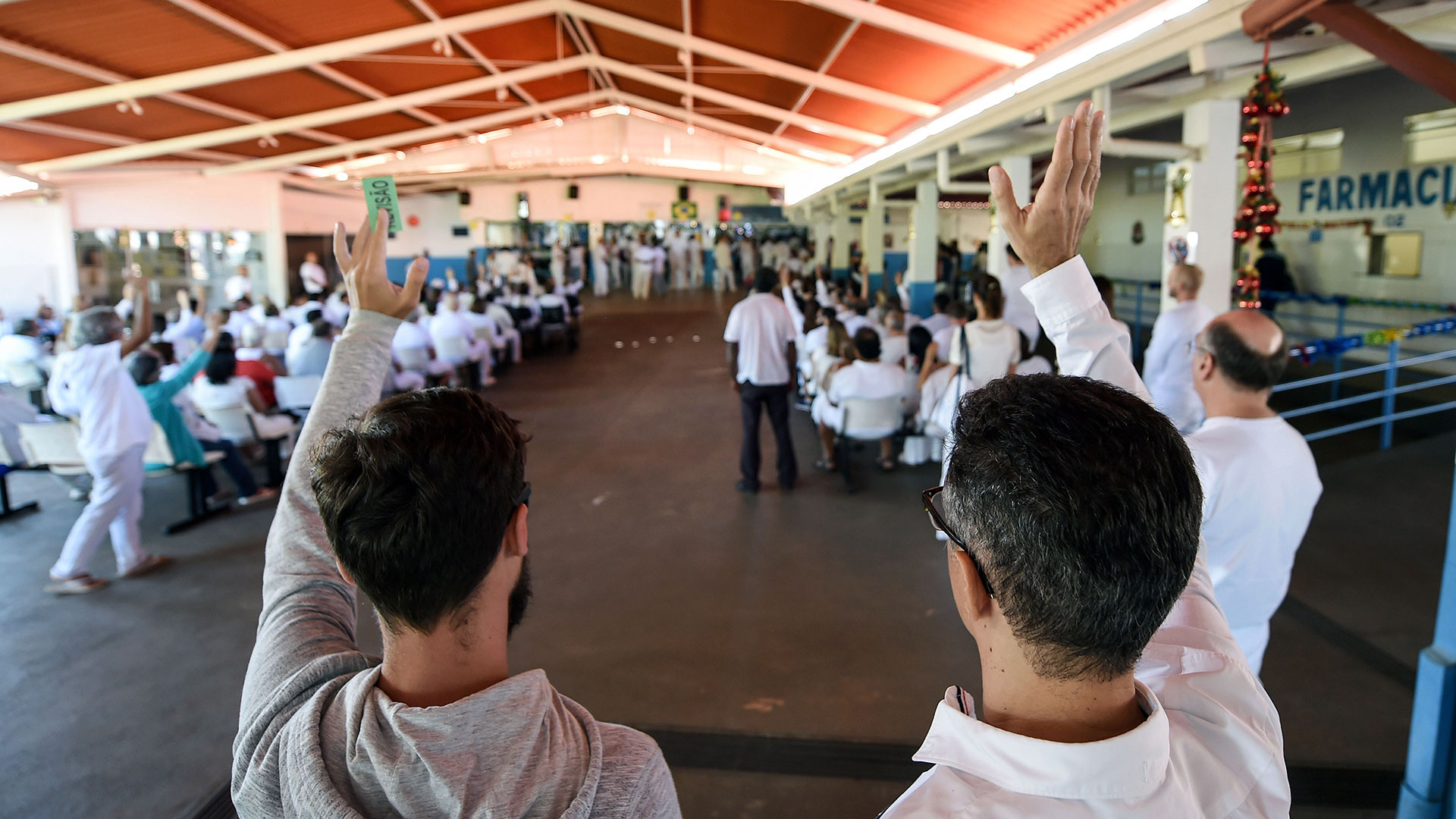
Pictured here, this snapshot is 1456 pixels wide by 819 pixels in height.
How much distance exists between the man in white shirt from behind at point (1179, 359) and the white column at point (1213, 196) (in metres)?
0.88

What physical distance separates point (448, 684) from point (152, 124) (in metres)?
13.2

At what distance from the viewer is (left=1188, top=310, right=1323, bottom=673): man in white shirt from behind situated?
206 cm

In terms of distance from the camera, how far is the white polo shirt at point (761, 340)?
18.0 feet

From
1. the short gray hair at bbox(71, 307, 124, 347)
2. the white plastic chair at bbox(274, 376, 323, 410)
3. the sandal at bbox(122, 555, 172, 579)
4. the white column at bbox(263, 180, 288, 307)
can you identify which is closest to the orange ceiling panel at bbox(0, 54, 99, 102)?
the white plastic chair at bbox(274, 376, 323, 410)

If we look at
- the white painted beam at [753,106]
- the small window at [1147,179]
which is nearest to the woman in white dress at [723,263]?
the white painted beam at [753,106]

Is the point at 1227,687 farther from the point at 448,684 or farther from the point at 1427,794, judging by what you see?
the point at 1427,794

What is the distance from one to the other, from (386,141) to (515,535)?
52.2 feet

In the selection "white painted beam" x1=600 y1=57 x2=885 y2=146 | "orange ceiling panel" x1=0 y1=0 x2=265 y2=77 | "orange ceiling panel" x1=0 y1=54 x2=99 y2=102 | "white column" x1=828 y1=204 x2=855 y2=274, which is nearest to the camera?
"orange ceiling panel" x1=0 y1=0 x2=265 y2=77

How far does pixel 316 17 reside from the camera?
829 cm

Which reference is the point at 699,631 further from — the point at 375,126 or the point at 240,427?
the point at 375,126

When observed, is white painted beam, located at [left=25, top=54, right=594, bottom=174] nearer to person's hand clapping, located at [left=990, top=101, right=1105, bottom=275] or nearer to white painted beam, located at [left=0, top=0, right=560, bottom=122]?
white painted beam, located at [left=0, top=0, right=560, bottom=122]

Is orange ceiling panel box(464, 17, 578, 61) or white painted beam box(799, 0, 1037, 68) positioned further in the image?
orange ceiling panel box(464, 17, 578, 61)

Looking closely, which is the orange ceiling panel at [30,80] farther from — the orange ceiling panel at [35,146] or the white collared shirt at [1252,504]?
the white collared shirt at [1252,504]

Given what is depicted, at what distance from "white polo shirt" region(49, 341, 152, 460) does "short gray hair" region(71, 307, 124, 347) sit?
1.5 inches
